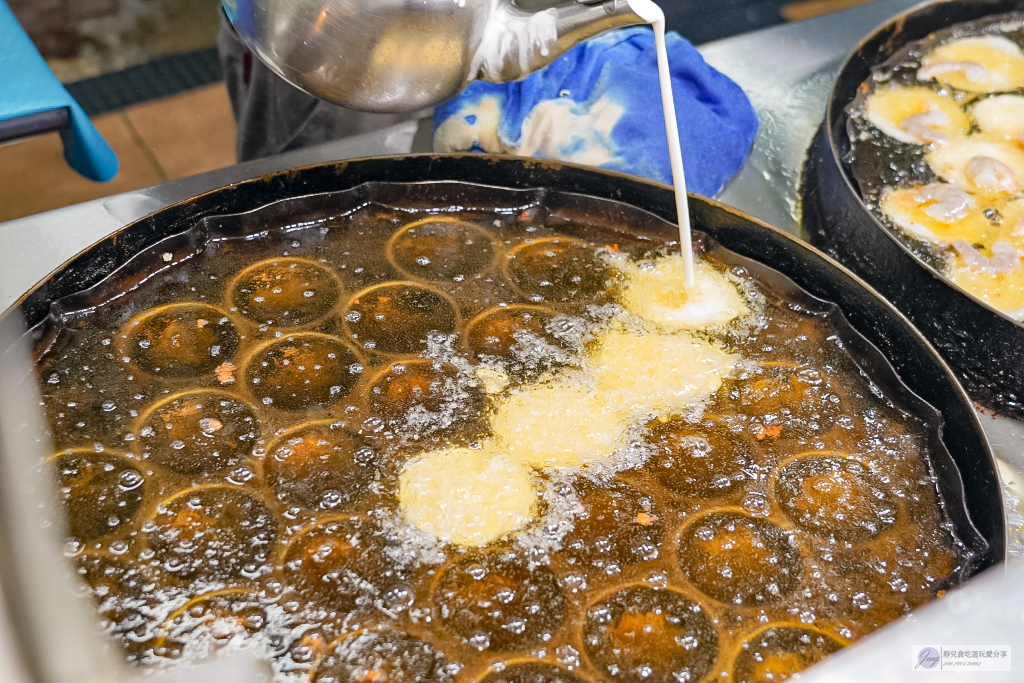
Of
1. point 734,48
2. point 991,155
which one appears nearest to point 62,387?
point 734,48

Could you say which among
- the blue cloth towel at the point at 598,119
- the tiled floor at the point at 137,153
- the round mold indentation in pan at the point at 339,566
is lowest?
the tiled floor at the point at 137,153

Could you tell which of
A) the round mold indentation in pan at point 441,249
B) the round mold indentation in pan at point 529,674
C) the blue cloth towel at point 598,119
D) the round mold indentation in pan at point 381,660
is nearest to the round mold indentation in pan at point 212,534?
the round mold indentation in pan at point 381,660

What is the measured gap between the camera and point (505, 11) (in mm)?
1218

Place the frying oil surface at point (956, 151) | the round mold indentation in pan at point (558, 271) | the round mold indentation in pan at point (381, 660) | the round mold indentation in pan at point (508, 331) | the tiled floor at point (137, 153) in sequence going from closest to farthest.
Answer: the round mold indentation in pan at point (381, 660), the round mold indentation in pan at point (508, 331), the round mold indentation in pan at point (558, 271), the frying oil surface at point (956, 151), the tiled floor at point (137, 153)

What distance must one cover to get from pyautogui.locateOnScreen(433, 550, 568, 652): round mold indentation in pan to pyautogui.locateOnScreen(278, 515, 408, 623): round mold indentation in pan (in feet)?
0.24

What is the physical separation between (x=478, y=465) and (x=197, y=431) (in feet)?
1.47

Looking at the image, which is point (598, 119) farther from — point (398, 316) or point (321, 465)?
point (321, 465)

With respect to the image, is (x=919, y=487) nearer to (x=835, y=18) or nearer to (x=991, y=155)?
(x=991, y=155)

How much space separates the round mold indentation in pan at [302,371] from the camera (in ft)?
4.64

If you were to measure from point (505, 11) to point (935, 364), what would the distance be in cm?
87

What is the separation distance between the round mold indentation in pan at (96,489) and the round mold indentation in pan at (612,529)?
634mm

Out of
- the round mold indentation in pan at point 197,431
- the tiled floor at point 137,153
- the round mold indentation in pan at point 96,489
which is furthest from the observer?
the tiled floor at point 137,153

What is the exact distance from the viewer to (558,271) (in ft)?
5.48

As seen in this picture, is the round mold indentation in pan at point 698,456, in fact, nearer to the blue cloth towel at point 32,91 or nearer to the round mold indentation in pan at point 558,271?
the round mold indentation in pan at point 558,271
